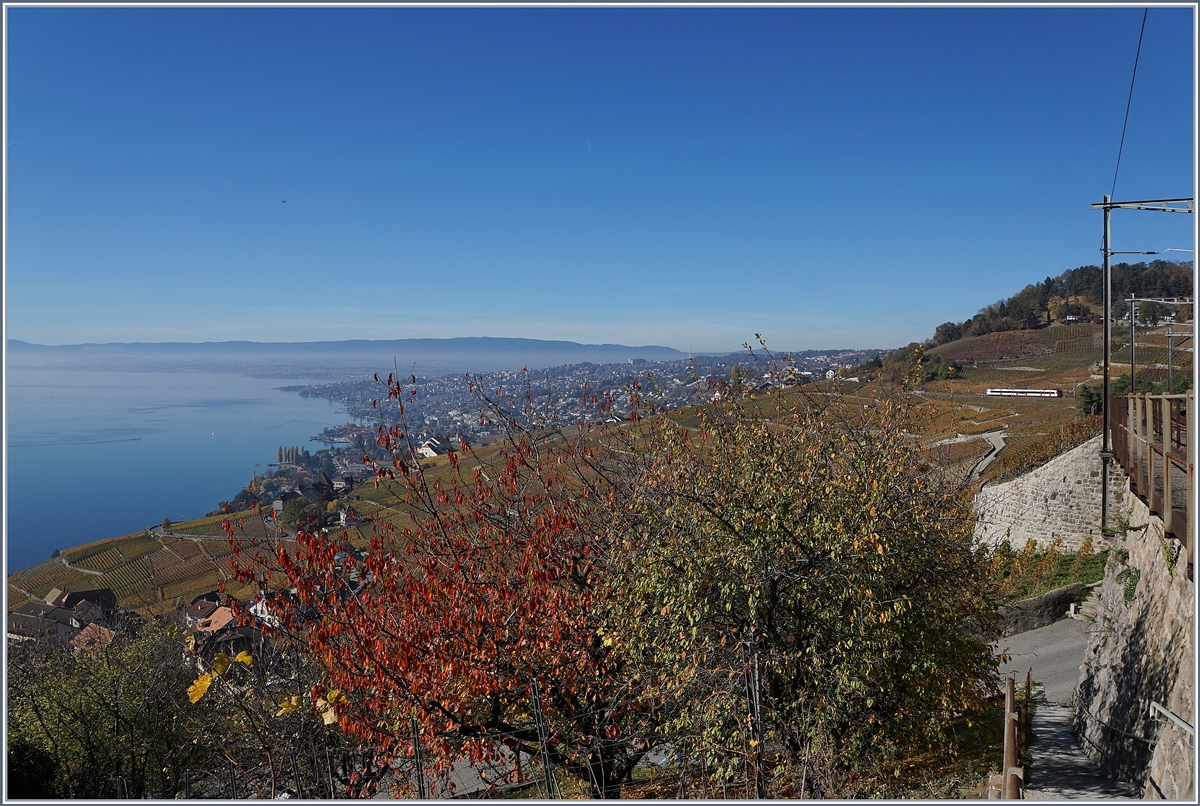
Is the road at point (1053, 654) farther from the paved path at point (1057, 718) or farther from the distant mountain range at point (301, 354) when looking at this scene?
the distant mountain range at point (301, 354)

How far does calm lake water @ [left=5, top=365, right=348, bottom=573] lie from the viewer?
32406mm

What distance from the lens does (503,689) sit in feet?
21.8

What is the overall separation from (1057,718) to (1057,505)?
9.47 m

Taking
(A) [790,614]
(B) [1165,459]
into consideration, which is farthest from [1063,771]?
(A) [790,614]

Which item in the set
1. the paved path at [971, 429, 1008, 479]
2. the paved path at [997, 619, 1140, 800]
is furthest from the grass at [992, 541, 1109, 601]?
the paved path at [971, 429, 1008, 479]

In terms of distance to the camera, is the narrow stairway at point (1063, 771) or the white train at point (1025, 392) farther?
the white train at point (1025, 392)

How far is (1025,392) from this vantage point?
140 ft

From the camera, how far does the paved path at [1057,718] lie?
671cm

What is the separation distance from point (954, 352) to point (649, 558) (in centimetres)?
6107

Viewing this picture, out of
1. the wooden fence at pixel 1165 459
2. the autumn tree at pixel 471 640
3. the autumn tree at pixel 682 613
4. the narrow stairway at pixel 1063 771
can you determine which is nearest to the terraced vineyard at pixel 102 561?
the autumn tree at pixel 682 613

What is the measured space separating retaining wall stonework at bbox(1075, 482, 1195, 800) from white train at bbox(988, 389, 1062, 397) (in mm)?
35779

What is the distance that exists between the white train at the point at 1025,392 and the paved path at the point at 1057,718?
3000 centimetres

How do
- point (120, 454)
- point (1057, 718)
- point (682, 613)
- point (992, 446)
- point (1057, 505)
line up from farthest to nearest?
point (120, 454), point (992, 446), point (1057, 505), point (1057, 718), point (682, 613)

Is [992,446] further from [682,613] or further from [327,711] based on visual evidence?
[327,711]
